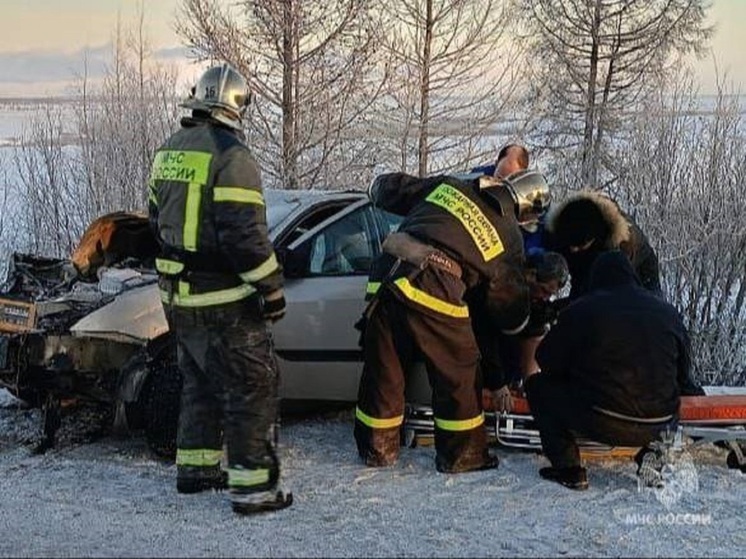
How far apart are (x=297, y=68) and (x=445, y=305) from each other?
747 cm

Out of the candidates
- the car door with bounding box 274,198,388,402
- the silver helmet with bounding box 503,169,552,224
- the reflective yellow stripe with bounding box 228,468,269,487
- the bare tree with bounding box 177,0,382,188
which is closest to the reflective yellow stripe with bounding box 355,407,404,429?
the car door with bounding box 274,198,388,402

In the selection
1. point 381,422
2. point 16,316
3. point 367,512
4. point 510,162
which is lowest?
point 367,512

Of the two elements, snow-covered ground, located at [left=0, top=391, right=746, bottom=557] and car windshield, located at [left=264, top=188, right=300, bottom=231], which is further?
car windshield, located at [left=264, top=188, right=300, bottom=231]

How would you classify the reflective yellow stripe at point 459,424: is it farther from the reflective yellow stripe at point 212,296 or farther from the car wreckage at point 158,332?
the reflective yellow stripe at point 212,296

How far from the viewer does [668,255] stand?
31.8 ft

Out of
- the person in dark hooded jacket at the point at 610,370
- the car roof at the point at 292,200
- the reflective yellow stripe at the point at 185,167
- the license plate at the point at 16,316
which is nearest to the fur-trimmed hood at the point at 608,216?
the person in dark hooded jacket at the point at 610,370

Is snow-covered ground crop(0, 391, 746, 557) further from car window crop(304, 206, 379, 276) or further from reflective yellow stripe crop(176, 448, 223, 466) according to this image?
car window crop(304, 206, 379, 276)

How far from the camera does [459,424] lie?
189 inches

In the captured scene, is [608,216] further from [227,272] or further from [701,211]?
[701,211]

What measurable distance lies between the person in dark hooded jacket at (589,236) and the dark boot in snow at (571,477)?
1227mm

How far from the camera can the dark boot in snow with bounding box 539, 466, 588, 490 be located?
4566 millimetres

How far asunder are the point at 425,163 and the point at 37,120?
20.2 feet

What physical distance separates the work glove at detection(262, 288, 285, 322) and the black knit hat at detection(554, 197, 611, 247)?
2.13 m

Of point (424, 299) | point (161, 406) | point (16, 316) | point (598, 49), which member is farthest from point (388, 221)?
point (598, 49)
